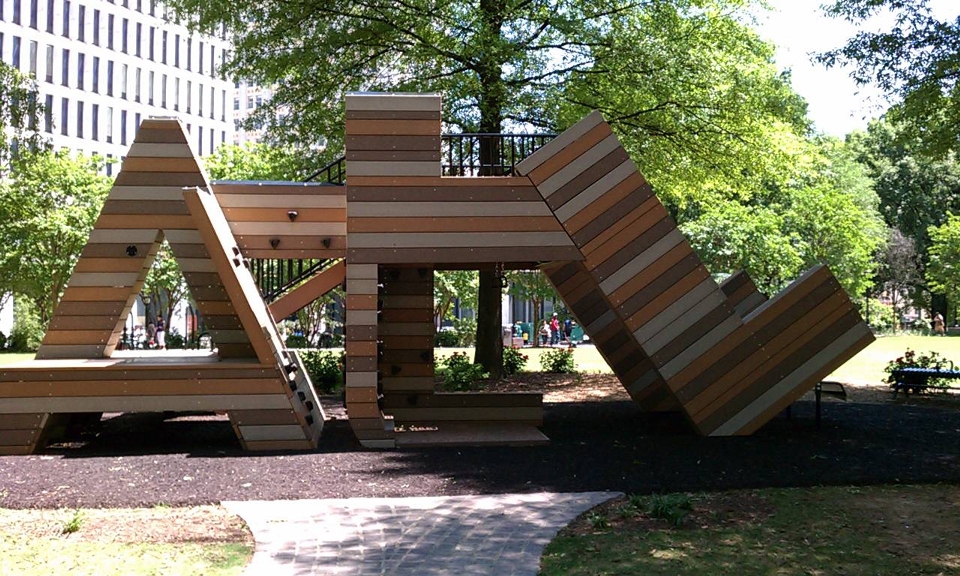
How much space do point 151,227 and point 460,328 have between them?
98.8 feet

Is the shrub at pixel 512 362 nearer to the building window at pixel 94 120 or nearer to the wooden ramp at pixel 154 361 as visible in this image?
the wooden ramp at pixel 154 361

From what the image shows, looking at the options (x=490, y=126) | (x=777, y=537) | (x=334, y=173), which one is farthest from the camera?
(x=490, y=126)

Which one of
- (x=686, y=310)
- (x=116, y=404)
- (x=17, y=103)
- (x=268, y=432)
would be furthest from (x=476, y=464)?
(x=17, y=103)

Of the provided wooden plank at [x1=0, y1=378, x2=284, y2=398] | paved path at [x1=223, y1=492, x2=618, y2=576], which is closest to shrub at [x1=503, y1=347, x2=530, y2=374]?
wooden plank at [x1=0, y1=378, x2=284, y2=398]

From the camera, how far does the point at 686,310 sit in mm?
11719

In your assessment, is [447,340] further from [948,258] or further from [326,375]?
[948,258]

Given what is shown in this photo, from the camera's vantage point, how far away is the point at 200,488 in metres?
8.88

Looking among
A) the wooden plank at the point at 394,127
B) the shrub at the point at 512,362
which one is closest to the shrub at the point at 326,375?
the shrub at the point at 512,362

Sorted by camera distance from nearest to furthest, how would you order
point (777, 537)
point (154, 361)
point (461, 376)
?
point (777, 537)
point (154, 361)
point (461, 376)

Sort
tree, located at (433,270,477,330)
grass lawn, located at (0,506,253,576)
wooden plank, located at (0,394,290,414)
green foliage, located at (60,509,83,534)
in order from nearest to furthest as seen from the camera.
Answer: grass lawn, located at (0,506,253,576) → green foliage, located at (60,509,83,534) → wooden plank, located at (0,394,290,414) → tree, located at (433,270,477,330)

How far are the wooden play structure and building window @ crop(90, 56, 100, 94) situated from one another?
61.6m

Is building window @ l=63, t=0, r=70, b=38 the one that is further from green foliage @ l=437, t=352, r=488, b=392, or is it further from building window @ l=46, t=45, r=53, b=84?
green foliage @ l=437, t=352, r=488, b=392

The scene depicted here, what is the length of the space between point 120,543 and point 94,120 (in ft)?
220

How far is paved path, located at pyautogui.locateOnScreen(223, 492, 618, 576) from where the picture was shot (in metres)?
6.43
